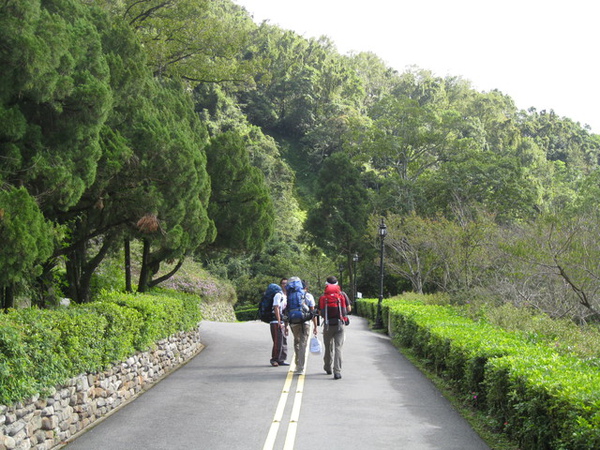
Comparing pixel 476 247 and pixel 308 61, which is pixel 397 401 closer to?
pixel 476 247

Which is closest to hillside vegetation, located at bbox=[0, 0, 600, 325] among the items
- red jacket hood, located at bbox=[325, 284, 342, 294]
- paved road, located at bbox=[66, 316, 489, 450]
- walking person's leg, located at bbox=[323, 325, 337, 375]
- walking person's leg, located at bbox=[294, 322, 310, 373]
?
paved road, located at bbox=[66, 316, 489, 450]

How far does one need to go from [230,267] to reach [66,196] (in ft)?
139

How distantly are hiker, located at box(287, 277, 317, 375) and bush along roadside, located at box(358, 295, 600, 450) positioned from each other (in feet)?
8.72

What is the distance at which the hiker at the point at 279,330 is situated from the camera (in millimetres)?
13617

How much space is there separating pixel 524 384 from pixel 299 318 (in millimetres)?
6070

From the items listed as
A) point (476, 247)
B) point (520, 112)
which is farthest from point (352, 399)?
point (520, 112)

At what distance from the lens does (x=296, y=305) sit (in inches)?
506

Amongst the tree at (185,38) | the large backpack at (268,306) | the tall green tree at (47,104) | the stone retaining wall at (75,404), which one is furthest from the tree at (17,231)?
the tree at (185,38)

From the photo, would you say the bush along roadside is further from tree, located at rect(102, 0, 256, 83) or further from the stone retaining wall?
tree, located at rect(102, 0, 256, 83)

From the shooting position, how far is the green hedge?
20.9ft

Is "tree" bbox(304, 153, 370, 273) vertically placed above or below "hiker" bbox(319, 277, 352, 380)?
above

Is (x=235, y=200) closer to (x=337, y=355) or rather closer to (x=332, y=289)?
(x=332, y=289)

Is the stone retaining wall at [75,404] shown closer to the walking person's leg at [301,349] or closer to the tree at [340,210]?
the walking person's leg at [301,349]

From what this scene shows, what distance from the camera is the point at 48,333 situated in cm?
734
